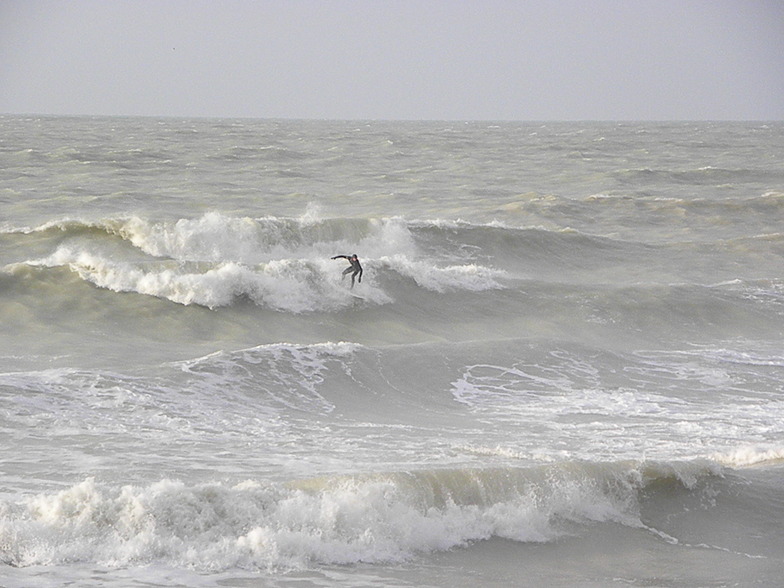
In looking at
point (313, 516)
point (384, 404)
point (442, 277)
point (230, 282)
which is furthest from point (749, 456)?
point (442, 277)

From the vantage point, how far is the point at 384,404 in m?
12.6

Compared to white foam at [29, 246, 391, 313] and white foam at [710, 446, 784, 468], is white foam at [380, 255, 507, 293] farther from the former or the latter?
white foam at [710, 446, 784, 468]

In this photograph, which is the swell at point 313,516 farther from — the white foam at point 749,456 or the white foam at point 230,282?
the white foam at point 230,282

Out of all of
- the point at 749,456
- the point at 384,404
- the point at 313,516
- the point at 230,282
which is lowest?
the point at 384,404

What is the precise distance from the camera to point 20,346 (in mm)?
14547

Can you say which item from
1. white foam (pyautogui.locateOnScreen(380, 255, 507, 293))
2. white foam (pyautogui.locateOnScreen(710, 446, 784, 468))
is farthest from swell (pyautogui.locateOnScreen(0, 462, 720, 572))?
white foam (pyautogui.locateOnScreen(380, 255, 507, 293))

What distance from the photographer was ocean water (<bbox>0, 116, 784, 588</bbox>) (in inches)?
294

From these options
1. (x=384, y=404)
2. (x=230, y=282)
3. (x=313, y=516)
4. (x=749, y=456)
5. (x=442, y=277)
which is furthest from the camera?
(x=442, y=277)

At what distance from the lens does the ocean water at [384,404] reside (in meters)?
7.46

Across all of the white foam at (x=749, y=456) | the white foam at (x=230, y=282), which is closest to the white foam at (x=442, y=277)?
the white foam at (x=230, y=282)

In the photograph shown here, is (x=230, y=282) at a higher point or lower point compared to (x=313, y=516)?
higher

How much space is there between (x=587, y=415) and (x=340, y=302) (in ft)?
24.8

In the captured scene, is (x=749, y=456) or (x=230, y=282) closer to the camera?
(x=749, y=456)

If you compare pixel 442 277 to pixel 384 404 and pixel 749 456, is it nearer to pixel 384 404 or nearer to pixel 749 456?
pixel 384 404
